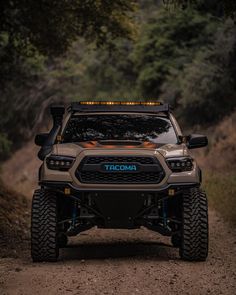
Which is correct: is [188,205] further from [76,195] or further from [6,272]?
[6,272]

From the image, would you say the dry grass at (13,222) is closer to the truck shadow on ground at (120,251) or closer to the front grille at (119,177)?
the truck shadow on ground at (120,251)

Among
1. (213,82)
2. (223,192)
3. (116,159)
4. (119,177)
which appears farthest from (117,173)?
(213,82)

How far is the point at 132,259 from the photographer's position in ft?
33.0

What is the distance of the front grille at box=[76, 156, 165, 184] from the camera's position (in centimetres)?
944

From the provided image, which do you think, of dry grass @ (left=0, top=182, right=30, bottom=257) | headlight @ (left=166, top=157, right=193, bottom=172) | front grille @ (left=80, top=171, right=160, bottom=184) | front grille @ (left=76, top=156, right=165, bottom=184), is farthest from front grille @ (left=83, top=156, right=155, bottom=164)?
dry grass @ (left=0, top=182, right=30, bottom=257)

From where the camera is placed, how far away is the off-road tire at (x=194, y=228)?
9.62m

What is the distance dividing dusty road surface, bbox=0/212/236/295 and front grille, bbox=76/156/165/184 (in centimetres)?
109

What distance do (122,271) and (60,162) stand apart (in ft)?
5.45

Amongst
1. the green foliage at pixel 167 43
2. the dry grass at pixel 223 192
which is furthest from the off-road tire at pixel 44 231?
the green foliage at pixel 167 43

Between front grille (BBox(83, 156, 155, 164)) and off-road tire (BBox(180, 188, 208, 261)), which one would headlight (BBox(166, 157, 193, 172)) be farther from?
off-road tire (BBox(180, 188, 208, 261))

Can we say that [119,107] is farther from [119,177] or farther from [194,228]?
[194,228]

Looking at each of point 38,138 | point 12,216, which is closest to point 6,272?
point 38,138

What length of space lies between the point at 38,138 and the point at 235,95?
17479mm

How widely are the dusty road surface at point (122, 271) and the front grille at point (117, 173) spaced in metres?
1.09
